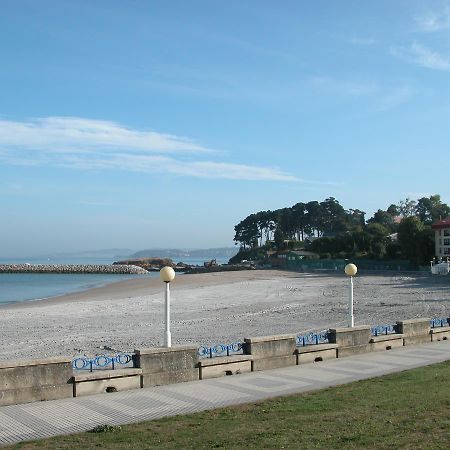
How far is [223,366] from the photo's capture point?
41.8ft

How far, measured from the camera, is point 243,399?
10359 millimetres

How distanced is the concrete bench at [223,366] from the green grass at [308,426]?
8.87ft

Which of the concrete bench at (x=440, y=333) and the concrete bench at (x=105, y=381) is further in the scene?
the concrete bench at (x=440, y=333)

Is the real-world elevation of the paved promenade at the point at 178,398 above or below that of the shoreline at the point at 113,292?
above

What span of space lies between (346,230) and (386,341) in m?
150

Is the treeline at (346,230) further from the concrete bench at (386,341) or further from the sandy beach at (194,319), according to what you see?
the concrete bench at (386,341)

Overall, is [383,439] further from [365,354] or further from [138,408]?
[365,354]

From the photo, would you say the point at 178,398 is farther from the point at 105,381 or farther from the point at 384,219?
the point at 384,219

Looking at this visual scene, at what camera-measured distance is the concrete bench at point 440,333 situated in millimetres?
18016

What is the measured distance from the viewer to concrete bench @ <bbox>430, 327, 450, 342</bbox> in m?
18.0

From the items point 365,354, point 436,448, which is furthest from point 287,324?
point 436,448

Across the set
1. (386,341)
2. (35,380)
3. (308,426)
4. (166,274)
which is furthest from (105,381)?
(386,341)

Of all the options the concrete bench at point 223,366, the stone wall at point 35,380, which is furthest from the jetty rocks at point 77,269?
the stone wall at point 35,380

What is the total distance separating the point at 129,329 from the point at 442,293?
29.2 m
